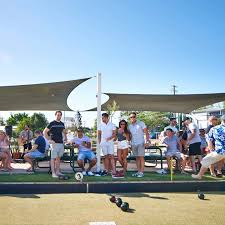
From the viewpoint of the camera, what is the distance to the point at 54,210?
5.20 meters

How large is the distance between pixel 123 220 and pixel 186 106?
28.6ft

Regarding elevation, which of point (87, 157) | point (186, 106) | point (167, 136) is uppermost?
point (186, 106)

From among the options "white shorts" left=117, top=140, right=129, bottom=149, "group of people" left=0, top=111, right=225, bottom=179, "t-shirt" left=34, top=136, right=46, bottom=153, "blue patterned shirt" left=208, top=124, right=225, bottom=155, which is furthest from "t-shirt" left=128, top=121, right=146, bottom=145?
"t-shirt" left=34, top=136, right=46, bottom=153

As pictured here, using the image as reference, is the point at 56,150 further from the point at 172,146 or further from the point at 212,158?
the point at 212,158

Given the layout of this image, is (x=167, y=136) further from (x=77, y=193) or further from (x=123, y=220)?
(x=123, y=220)

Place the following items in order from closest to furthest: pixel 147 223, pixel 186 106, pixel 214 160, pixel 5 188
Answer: pixel 147 223, pixel 5 188, pixel 214 160, pixel 186 106

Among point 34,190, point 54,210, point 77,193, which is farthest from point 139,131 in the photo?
point 54,210

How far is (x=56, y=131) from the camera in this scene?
8.09 m

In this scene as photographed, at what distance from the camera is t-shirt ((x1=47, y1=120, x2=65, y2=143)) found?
8.05 m

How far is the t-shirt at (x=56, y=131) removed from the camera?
317 inches

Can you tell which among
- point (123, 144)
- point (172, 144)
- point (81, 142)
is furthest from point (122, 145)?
point (172, 144)

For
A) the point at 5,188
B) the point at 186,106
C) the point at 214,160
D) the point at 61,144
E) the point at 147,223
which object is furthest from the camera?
the point at 186,106

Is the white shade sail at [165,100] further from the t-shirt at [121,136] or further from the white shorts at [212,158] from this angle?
the white shorts at [212,158]

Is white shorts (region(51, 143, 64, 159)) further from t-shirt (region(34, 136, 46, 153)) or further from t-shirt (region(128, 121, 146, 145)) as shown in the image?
t-shirt (region(128, 121, 146, 145))
